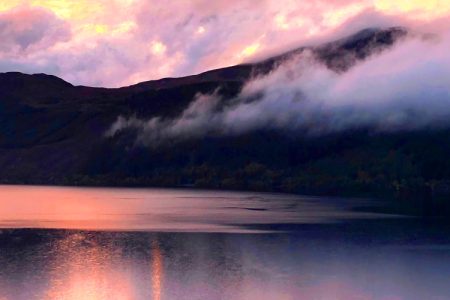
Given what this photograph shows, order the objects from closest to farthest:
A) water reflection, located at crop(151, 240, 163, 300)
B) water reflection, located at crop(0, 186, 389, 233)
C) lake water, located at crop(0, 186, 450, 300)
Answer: water reflection, located at crop(151, 240, 163, 300)
lake water, located at crop(0, 186, 450, 300)
water reflection, located at crop(0, 186, 389, 233)

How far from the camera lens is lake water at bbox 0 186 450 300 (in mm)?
54500

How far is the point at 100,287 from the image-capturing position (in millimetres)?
55438

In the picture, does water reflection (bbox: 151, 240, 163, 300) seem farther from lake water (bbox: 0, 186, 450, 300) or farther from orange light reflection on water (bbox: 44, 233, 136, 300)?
orange light reflection on water (bbox: 44, 233, 136, 300)

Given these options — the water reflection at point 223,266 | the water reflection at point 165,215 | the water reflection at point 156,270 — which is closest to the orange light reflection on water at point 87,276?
the water reflection at point 223,266

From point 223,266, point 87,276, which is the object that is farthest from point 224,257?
point 87,276

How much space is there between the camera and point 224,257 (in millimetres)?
70688

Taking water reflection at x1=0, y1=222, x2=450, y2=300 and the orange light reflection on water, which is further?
water reflection at x1=0, y1=222, x2=450, y2=300

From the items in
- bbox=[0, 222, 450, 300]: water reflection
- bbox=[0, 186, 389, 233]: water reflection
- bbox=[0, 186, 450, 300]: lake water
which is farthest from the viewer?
bbox=[0, 186, 389, 233]: water reflection

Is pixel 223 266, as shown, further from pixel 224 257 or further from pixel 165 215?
pixel 165 215

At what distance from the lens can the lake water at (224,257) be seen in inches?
2146

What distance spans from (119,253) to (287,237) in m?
23.1

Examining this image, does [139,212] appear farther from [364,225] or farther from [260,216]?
[364,225]

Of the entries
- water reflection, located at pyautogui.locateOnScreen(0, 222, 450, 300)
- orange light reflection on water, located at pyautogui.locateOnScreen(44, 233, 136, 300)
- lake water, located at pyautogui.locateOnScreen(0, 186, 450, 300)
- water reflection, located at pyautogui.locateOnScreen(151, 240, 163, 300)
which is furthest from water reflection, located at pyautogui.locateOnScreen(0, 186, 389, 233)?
orange light reflection on water, located at pyautogui.locateOnScreen(44, 233, 136, 300)

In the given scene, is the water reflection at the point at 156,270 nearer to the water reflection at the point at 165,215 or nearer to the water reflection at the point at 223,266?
the water reflection at the point at 223,266
